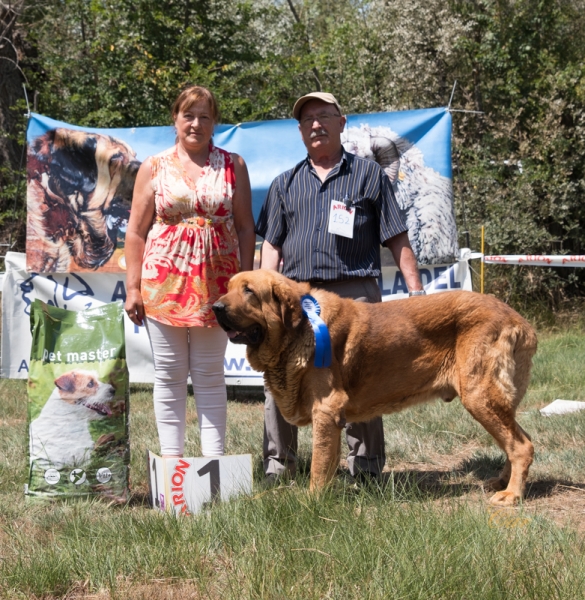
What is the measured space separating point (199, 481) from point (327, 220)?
163 centimetres

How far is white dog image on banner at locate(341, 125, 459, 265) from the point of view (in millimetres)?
6809

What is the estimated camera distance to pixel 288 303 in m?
3.65

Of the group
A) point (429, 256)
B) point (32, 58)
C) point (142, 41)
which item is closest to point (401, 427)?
point (429, 256)

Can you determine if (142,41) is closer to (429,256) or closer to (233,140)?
(233,140)

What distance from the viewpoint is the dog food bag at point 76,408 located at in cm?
381

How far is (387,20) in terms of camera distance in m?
14.1

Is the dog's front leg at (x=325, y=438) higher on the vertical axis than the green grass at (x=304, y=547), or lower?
higher

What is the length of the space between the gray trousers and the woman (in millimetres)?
420

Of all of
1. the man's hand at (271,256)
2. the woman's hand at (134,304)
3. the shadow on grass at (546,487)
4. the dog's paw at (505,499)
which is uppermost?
the man's hand at (271,256)

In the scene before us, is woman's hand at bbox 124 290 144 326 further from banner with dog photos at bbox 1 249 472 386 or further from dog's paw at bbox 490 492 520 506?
banner with dog photos at bbox 1 249 472 386

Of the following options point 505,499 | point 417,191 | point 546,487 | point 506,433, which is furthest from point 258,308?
point 417,191

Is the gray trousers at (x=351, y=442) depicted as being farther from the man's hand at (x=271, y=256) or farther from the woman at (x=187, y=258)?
the man's hand at (x=271, y=256)

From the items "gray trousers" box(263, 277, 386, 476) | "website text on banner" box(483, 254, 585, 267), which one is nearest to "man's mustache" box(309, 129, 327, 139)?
"gray trousers" box(263, 277, 386, 476)

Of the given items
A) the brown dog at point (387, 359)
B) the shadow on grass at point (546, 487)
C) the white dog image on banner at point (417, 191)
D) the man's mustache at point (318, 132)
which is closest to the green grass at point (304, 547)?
the shadow on grass at point (546, 487)
